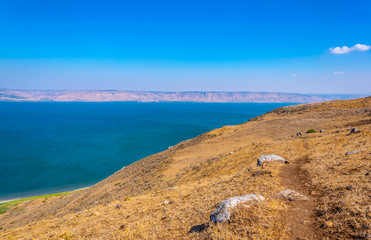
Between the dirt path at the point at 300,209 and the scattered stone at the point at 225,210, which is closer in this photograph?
the dirt path at the point at 300,209

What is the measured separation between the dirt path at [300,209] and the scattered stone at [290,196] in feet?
0.88

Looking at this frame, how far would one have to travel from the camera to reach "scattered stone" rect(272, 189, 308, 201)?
9484 millimetres

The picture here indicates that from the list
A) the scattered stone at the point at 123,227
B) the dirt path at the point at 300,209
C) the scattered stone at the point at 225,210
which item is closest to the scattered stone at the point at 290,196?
the dirt path at the point at 300,209

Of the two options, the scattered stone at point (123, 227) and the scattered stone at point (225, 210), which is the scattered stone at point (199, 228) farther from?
the scattered stone at point (123, 227)

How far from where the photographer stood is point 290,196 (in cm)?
962

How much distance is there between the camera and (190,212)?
10086 mm

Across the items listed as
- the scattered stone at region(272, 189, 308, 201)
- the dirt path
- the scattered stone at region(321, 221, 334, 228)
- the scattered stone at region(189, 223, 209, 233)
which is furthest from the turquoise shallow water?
the scattered stone at region(321, 221, 334, 228)

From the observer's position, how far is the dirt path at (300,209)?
7219mm

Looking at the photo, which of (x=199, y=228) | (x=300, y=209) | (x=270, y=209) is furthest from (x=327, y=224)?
(x=199, y=228)

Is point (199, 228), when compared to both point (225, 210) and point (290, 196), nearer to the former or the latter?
point (225, 210)

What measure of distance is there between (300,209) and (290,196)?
99 cm

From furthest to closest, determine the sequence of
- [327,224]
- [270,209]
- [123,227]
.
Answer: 1. [123,227]
2. [270,209]
3. [327,224]

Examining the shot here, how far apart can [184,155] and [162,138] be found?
256ft

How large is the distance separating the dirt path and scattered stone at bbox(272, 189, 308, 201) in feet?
0.88
